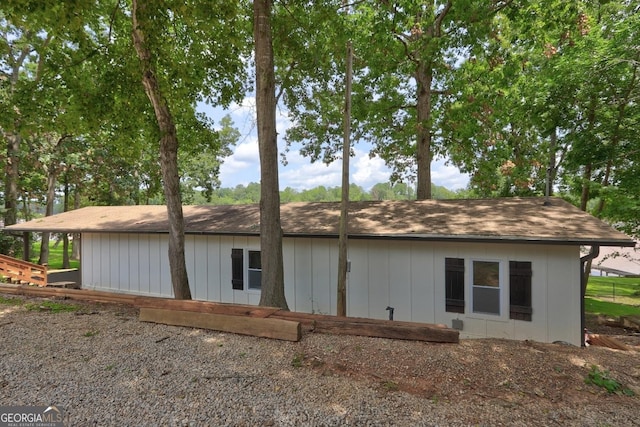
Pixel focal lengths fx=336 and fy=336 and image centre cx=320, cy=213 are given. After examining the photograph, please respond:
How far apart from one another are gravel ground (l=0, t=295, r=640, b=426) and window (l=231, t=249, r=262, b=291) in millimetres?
4094

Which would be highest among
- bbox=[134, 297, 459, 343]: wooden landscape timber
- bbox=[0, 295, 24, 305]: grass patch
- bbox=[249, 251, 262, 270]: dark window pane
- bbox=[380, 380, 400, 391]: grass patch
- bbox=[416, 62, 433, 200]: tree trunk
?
bbox=[416, 62, 433, 200]: tree trunk

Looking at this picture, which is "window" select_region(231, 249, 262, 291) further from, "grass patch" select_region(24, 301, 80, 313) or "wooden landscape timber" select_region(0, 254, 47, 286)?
Result: "wooden landscape timber" select_region(0, 254, 47, 286)

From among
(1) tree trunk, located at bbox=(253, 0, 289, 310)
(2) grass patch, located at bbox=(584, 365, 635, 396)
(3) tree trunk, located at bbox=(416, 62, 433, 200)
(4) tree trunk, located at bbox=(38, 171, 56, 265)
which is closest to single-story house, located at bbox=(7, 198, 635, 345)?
A: (1) tree trunk, located at bbox=(253, 0, 289, 310)

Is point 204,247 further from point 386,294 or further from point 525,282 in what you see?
point 525,282

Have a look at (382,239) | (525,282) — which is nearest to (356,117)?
(382,239)

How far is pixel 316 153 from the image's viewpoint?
54.4 feet

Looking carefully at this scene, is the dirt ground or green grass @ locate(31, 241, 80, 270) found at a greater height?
the dirt ground

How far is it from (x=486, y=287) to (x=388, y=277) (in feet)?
6.59

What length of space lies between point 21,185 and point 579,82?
1072 inches

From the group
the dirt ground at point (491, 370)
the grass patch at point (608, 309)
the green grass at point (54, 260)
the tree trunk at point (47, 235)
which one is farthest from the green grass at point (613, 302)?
the tree trunk at point (47, 235)

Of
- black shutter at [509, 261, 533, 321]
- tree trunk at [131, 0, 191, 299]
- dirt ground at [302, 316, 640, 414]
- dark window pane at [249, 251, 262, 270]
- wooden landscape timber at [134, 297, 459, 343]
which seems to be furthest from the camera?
dark window pane at [249, 251, 262, 270]

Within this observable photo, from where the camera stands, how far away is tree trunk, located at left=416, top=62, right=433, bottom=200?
12562mm

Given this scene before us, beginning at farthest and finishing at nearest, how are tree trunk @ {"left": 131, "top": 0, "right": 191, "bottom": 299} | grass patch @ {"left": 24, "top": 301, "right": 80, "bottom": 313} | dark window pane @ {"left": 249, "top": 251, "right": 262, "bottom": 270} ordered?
dark window pane @ {"left": 249, "top": 251, "right": 262, "bottom": 270} < tree trunk @ {"left": 131, "top": 0, "right": 191, "bottom": 299} < grass patch @ {"left": 24, "top": 301, "right": 80, "bottom": 313}

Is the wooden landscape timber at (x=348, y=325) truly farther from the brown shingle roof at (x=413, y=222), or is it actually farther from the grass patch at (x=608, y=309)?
the grass patch at (x=608, y=309)
